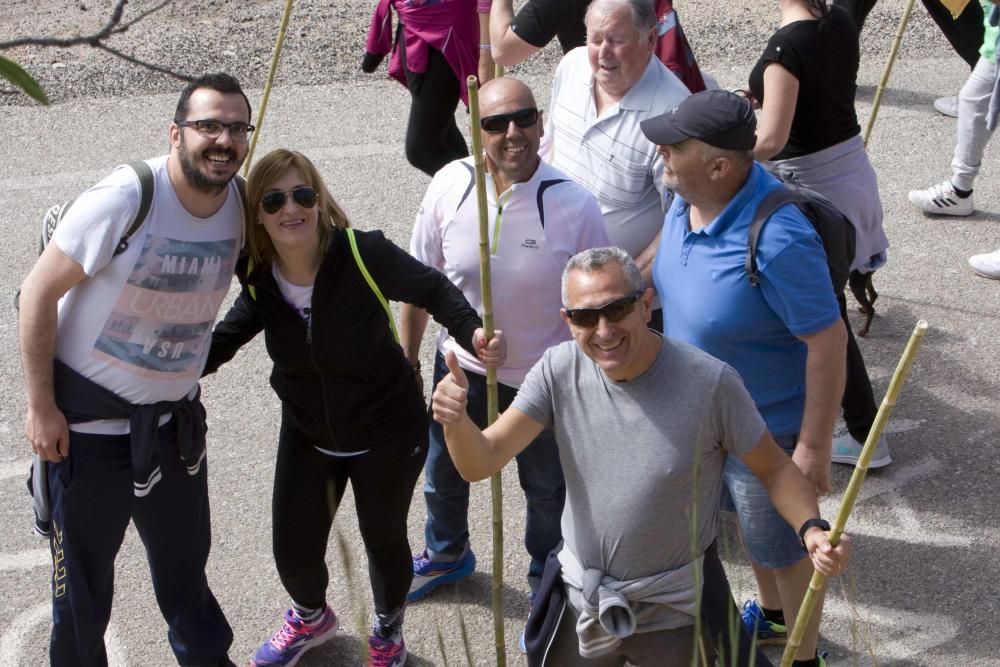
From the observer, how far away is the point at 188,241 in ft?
9.89

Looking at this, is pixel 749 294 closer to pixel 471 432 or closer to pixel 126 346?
pixel 471 432

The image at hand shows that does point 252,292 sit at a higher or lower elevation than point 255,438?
higher

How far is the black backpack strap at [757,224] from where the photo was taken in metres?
2.95

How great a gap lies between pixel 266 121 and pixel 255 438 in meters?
3.18

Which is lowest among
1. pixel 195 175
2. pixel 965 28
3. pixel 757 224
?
pixel 965 28

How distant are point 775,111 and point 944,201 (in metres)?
2.87

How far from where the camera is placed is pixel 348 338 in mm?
3199

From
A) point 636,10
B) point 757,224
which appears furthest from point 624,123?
point 757,224

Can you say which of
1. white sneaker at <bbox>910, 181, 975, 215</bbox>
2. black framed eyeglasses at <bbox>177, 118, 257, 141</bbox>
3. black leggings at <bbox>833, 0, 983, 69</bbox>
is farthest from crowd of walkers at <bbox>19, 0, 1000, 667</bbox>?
black leggings at <bbox>833, 0, 983, 69</bbox>

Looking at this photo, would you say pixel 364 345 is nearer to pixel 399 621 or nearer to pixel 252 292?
pixel 252 292

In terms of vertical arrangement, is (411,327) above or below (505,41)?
below

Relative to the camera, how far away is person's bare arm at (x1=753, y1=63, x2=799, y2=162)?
3.86 meters

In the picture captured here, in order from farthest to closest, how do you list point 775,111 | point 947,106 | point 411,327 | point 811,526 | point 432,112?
point 947,106, point 432,112, point 775,111, point 411,327, point 811,526

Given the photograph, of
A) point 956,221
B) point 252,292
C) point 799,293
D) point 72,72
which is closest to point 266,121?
point 72,72
